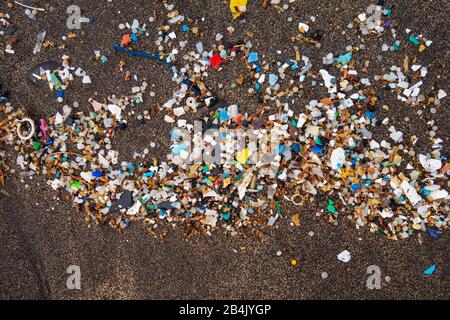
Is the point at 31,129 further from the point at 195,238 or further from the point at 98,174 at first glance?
the point at 195,238

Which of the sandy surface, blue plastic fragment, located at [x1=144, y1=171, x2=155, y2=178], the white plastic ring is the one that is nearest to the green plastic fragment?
the sandy surface

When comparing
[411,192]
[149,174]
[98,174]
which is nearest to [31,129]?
[98,174]

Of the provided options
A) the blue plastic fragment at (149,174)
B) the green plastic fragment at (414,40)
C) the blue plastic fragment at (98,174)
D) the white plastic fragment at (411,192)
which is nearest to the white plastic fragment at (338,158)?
the white plastic fragment at (411,192)

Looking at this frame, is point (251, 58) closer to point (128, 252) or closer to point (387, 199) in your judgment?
point (387, 199)

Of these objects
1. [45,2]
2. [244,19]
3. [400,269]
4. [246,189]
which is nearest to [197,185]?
[246,189]

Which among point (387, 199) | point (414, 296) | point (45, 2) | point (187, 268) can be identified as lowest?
point (414, 296)

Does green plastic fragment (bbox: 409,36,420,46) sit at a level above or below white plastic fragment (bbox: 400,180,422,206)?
above

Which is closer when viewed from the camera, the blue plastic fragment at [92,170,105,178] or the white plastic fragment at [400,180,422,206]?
the white plastic fragment at [400,180,422,206]

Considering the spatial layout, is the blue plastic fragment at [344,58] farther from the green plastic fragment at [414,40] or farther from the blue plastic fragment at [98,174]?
the blue plastic fragment at [98,174]

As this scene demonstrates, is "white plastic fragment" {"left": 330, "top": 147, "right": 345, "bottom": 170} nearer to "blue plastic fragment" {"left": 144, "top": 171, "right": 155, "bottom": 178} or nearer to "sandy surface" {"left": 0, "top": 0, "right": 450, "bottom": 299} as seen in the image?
"sandy surface" {"left": 0, "top": 0, "right": 450, "bottom": 299}
